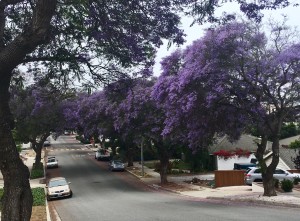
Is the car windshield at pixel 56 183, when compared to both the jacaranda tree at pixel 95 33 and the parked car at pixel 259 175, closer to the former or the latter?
the parked car at pixel 259 175

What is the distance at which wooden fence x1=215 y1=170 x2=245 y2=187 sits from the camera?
112 feet

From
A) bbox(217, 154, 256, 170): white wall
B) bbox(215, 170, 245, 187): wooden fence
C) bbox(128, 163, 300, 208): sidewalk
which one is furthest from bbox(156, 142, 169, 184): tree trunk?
bbox(217, 154, 256, 170): white wall

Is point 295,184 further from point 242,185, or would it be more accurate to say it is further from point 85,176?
point 85,176

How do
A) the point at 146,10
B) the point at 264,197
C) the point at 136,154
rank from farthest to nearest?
1. the point at 136,154
2. the point at 264,197
3. the point at 146,10

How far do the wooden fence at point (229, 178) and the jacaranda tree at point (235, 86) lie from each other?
9800 mm

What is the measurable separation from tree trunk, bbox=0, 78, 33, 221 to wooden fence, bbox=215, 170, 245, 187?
89.1ft

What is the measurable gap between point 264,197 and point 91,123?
24110 mm

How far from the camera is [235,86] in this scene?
73.8ft

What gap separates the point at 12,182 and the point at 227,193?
23208 millimetres

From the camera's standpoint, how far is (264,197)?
939 inches

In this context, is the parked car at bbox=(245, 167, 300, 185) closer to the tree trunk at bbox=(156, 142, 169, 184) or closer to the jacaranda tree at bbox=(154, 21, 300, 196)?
the tree trunk at bbox=(156, 142, 169, 184)

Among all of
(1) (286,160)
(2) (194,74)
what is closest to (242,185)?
(1) (286,160)

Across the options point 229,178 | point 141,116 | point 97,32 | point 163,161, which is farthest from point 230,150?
point 97,32

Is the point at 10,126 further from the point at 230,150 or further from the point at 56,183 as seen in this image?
the point at 230,150
